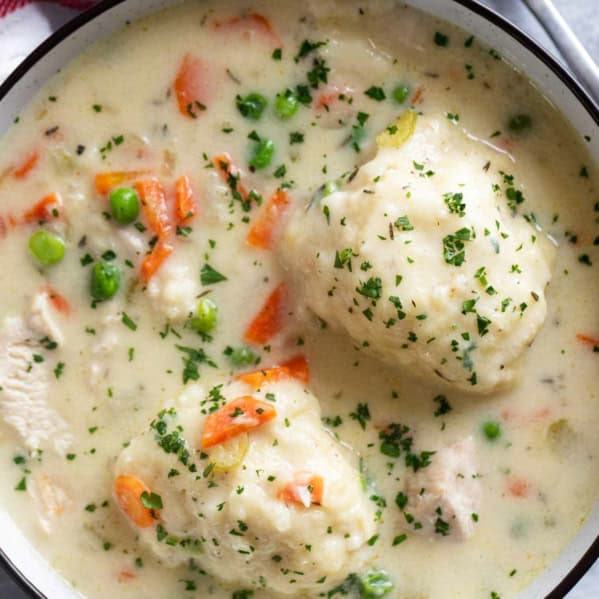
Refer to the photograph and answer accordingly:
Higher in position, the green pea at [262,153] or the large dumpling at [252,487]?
the green pea at [262,153]

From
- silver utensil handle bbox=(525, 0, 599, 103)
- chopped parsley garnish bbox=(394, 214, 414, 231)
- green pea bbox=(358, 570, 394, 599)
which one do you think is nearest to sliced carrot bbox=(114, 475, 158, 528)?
green pea bbox=(358, 570, 394, 599)

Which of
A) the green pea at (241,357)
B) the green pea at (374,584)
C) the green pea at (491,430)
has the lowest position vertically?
the green pea at (374,584)

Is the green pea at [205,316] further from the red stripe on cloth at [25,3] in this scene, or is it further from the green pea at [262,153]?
the red stripe on cloth at [25,3]

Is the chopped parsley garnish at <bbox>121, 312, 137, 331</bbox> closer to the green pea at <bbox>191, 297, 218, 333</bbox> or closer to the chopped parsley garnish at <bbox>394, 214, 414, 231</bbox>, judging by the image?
the green pea at <bbox>191, 297, 218, 333</bbox>

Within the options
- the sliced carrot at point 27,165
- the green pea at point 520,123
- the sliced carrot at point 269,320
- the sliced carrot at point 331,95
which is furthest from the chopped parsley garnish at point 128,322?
the green pea at point 520,123

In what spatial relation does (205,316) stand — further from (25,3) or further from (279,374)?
(25,3)

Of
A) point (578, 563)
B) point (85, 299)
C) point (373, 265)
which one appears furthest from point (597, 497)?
point (85, 299)
